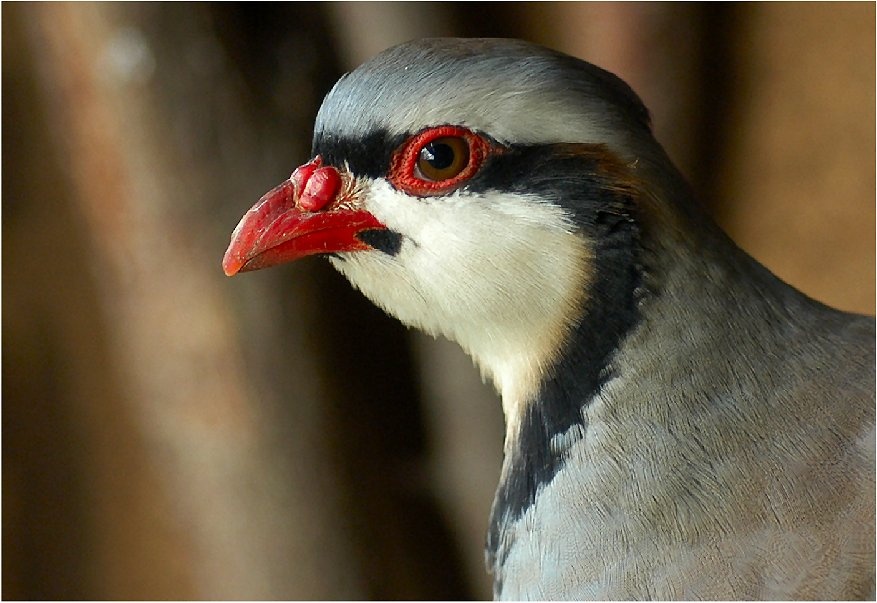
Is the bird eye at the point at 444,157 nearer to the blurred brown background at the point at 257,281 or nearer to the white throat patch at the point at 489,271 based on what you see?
the white throat patch at the point at 489,271

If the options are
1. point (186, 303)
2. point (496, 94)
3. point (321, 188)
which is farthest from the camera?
point (186, 303)

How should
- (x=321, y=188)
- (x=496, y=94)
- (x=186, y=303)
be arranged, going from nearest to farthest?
(x=496, y=94)
(x=321, y=188)
(x=186, y=303)

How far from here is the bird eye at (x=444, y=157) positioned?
3.71 ft

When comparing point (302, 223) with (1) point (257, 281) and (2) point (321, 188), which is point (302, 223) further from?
(1) point (257, 281)

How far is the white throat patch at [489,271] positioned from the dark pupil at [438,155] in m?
0.05

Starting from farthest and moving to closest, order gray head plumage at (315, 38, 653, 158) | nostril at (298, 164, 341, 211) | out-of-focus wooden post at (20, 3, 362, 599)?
out-of-focus wooden post at (20, 3, 362, 599), nostril at (298, 164, 341, 211), gray head plumage at (315, 38, 653, 158)

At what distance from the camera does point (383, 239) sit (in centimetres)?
123

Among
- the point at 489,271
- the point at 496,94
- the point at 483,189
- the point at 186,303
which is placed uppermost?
the point at 496,94

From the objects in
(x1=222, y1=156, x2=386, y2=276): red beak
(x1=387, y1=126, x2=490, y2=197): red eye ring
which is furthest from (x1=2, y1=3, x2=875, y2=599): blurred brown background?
(x1=387, y1=126, x2=490, y2=197): red eye ring

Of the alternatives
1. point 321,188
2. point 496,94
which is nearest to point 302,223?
point 321,188

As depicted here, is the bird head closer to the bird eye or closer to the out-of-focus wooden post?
the bird eye

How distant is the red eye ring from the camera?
1126 mm

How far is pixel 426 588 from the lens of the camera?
2846 millimetres

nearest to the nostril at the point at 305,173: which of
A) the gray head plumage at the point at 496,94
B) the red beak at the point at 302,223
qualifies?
the red beak at the point at 302,223
